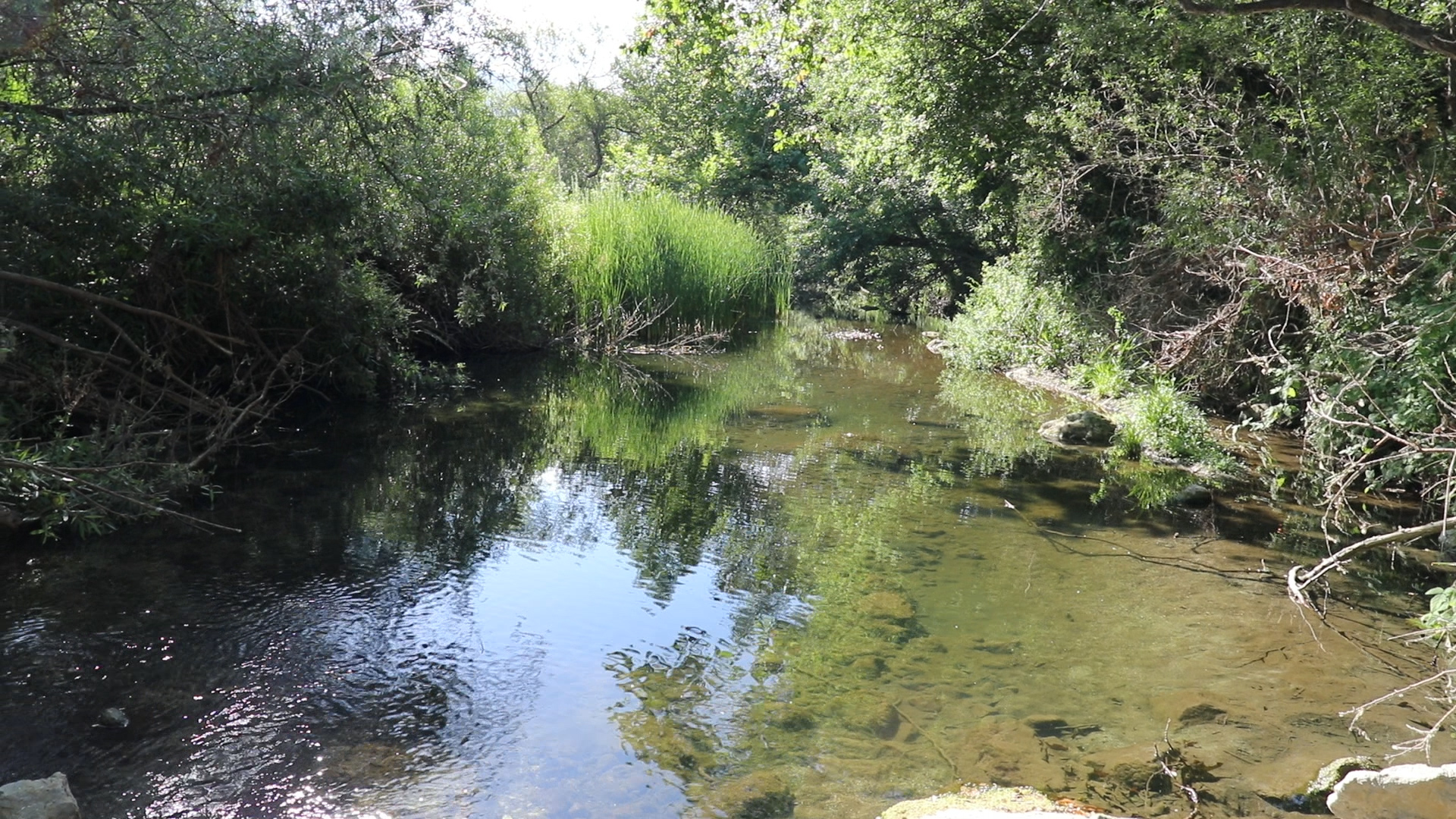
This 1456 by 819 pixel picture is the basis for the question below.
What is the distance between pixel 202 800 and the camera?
145 inches

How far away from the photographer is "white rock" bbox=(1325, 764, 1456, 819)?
3359 millimetres

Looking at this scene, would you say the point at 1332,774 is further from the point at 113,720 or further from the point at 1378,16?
the point at 113,720

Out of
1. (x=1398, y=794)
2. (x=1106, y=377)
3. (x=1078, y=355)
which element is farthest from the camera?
(x=1078, y=355)

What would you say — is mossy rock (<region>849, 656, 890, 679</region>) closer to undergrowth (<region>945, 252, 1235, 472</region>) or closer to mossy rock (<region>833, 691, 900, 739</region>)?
mossy rock (<region>833, 691, 900, 739</region>)

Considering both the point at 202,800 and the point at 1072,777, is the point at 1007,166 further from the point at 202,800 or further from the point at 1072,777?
the point at 202,800

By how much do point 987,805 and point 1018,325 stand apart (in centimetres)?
1232

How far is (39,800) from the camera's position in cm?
326

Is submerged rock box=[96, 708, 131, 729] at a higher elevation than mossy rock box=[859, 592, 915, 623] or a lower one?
lower

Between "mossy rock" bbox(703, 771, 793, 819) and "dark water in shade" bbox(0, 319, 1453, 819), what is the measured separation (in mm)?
12

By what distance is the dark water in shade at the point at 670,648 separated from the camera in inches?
156

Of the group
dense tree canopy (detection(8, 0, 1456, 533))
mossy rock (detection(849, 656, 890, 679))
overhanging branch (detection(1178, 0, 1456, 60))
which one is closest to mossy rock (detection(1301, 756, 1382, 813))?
dense tree canopy (detection(8, 0, 1456, 533))

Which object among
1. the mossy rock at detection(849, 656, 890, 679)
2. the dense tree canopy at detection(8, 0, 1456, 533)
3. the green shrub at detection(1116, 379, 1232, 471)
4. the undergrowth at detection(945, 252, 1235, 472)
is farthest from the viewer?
the undergrowth at detection(945, 252, 1235, 472)

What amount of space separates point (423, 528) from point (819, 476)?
3.37m

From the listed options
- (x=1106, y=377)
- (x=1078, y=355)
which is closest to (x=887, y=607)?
(x=1106, y=377)
